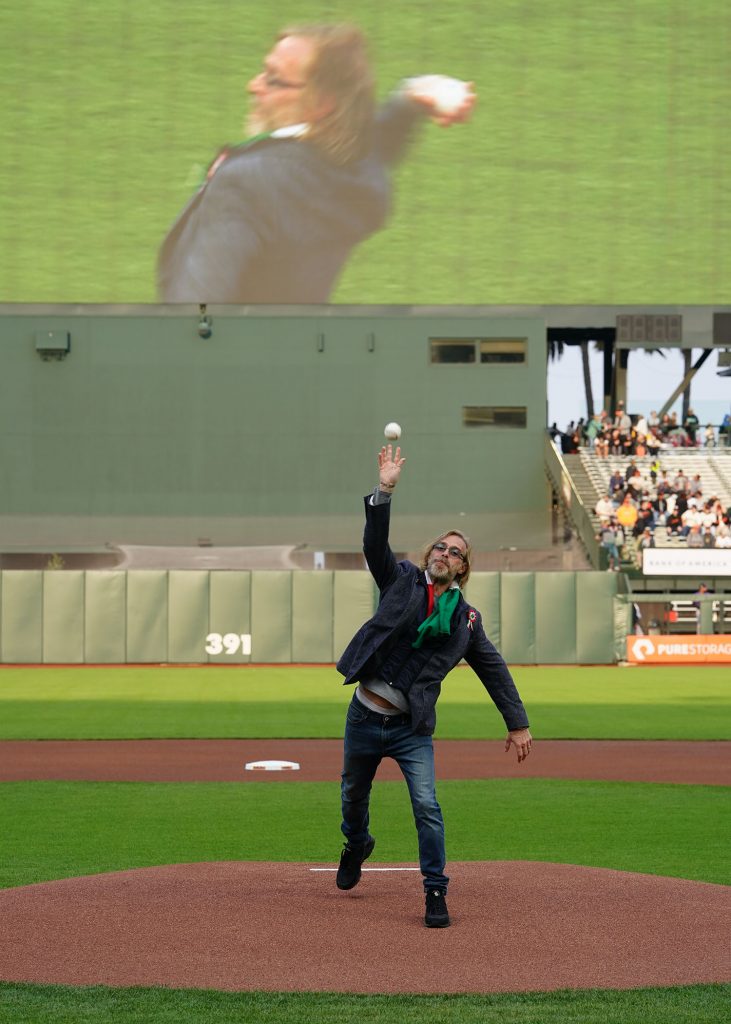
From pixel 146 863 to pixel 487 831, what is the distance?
3202 mm

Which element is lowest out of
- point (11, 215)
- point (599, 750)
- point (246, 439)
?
point (599, 750)

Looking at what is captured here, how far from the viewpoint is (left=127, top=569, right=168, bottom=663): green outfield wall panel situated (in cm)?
4138

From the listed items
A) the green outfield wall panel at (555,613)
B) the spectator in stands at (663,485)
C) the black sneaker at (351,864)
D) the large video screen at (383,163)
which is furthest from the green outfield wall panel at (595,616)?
the black sneaker at (351,864)

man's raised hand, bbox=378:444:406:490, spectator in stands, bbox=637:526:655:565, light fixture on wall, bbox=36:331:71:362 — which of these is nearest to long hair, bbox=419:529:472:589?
man's raised hand, bbox=378:444:406:490

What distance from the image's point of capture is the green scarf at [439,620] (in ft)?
28.0

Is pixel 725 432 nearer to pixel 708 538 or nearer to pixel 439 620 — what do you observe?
pixel 708 538

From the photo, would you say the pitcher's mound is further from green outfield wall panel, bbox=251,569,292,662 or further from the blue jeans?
green outfield wall panel, bbox=251,569,292,662

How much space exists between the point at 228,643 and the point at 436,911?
111 ft

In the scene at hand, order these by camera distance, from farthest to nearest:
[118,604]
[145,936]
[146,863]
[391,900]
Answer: [118,604] → [146,863] → [391,900] → [145,936]

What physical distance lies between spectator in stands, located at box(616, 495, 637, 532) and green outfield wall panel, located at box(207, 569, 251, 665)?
11.7 m

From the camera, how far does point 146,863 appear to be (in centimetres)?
1127

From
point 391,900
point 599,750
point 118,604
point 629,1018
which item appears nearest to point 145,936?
point 391,900

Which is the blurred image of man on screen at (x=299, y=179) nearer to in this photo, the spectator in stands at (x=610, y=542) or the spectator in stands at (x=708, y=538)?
the spectator in stands at (x=610, y=542)

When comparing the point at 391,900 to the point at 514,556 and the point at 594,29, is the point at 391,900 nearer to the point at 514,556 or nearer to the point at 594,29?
the point at 514,556
